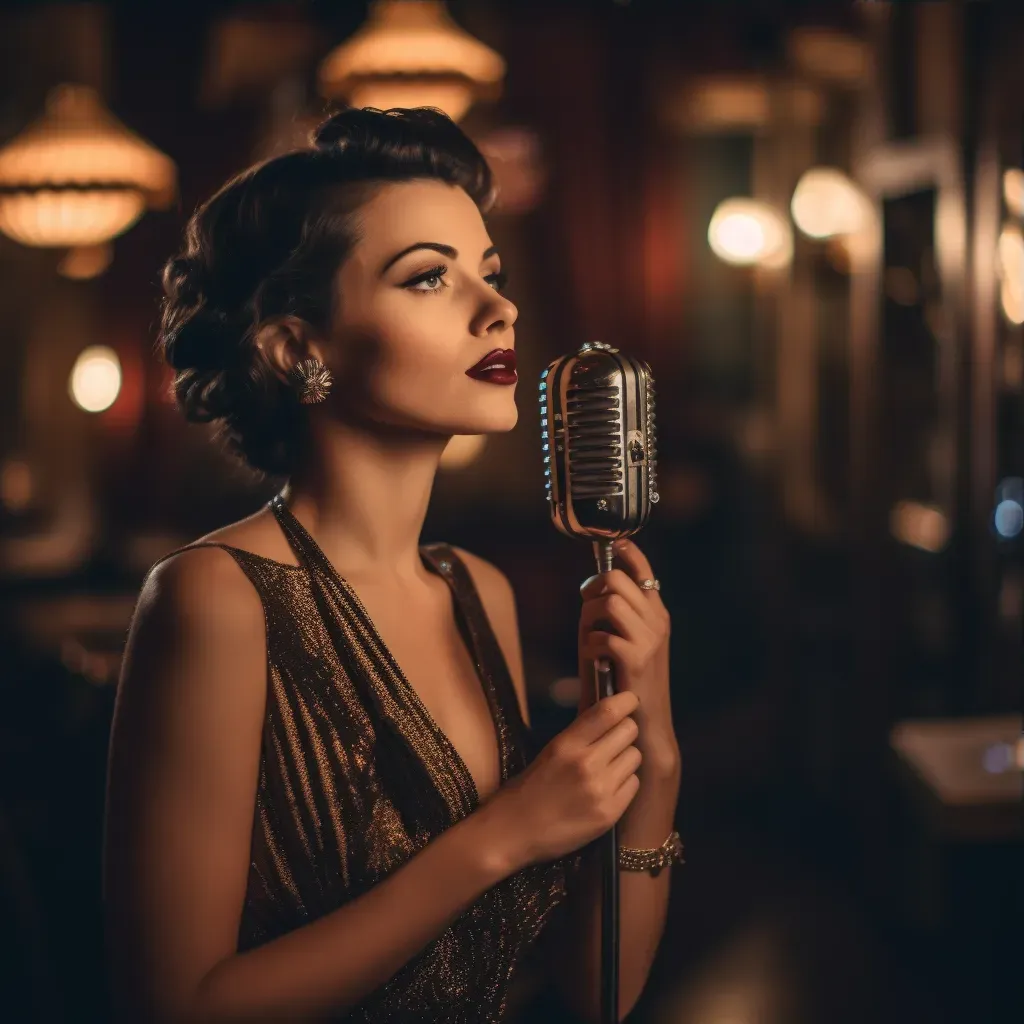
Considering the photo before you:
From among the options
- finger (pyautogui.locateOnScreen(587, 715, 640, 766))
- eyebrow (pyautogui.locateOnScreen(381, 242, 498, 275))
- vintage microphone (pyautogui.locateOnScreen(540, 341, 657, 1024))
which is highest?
eyebrow (pyautogui.locateOnScreen(381, 242, 498, 275))

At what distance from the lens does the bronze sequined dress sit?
1.03 metres

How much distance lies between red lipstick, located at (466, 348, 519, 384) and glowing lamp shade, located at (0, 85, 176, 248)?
3.53 m

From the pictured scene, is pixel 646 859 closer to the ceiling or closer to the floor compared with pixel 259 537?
closer to the floor

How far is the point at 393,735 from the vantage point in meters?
1.07

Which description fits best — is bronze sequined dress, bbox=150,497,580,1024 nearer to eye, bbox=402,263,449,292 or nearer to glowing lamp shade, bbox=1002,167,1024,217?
eye, bbox=402,263,449,292

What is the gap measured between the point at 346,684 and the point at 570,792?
25cm

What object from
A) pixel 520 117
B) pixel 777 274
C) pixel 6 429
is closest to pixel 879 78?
pixel 777 274

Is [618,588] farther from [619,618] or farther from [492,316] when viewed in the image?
[492,316]

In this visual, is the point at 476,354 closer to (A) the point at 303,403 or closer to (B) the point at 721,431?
(A) the point at 303,403

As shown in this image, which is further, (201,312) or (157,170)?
(157,170)

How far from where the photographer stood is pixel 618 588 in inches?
39.2

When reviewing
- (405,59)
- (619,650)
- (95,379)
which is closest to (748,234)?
(405,59)

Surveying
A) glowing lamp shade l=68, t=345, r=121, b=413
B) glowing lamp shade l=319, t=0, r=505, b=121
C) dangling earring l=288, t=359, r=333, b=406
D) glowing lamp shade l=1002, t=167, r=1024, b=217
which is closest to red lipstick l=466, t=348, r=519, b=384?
dangling earring l=288, t=359, r=333, b=406

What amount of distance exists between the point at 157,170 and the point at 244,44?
2142mm
